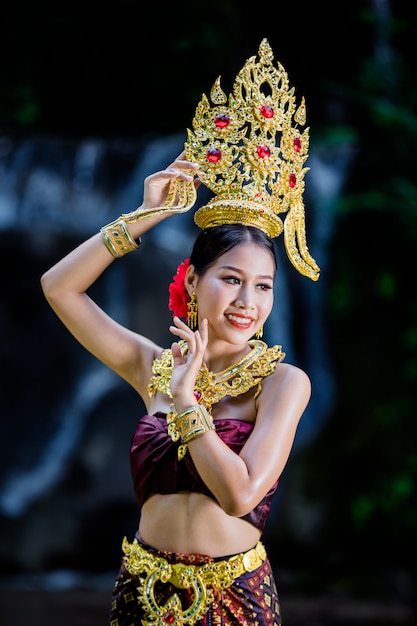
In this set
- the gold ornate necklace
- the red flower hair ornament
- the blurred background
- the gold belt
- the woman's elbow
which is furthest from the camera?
the blurred background

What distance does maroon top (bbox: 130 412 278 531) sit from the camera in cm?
207

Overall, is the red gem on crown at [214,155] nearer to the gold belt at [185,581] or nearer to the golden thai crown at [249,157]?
the golden thai crown at [249,157]

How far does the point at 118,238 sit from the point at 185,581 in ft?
2.68

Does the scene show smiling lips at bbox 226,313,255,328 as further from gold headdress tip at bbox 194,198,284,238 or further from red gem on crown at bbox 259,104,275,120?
red gem on crown at bbox 259,104,275,120

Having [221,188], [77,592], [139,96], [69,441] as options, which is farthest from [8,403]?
[221,188]

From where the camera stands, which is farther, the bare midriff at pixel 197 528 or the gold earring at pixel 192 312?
the gold earring at pixel 192 312

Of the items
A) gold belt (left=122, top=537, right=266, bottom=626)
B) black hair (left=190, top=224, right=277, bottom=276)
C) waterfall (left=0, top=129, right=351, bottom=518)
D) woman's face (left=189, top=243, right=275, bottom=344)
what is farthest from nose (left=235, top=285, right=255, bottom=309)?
waterfall (left=0, top=129, right=351, bottom=518)

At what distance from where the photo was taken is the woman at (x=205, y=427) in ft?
6.53

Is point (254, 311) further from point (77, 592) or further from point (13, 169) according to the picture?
point (13, 169)

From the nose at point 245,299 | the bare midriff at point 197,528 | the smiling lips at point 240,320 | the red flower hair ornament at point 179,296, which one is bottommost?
the bare midriff at point 197,528

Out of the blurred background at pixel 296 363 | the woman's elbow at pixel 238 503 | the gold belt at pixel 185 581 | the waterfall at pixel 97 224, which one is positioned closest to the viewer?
the woman's elbow at pixel 238 503

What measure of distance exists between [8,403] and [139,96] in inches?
137

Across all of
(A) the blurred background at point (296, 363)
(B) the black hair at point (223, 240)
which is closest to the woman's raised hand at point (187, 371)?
(B) the black hair at point (223, 240)

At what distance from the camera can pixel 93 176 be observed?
6875 millimetres
